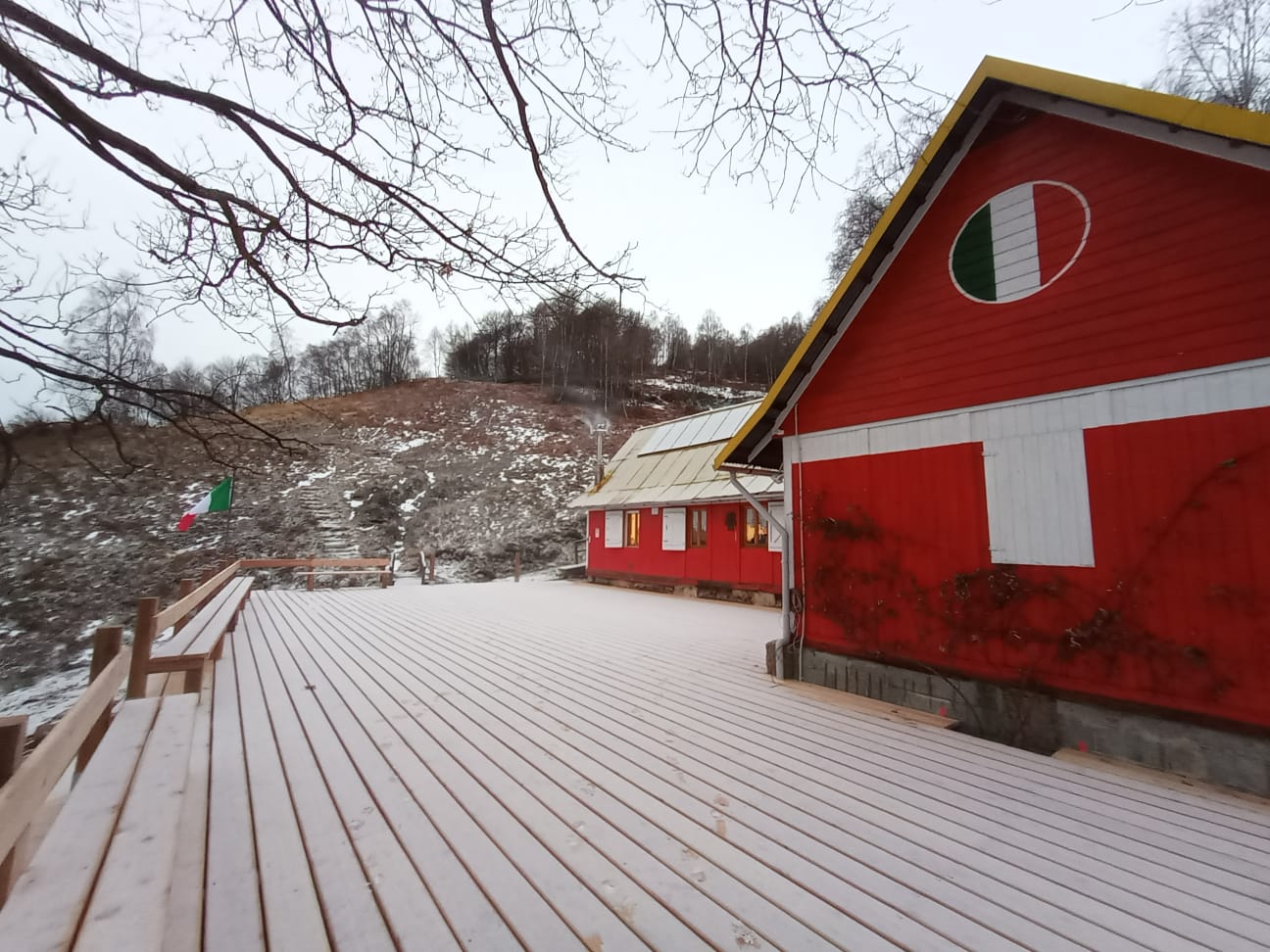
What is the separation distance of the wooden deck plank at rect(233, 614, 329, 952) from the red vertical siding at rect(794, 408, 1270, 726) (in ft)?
15.3

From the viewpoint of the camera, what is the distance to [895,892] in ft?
7.60

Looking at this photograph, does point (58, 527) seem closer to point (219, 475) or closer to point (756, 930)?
point (219, 475)

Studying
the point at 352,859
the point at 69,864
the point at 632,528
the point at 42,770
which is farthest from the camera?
the point at 632,528

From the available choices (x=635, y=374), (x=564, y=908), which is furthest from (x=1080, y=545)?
(x=635, y=374)

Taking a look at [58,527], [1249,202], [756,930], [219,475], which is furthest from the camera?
[219,475]

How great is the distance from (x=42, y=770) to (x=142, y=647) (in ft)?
9.78

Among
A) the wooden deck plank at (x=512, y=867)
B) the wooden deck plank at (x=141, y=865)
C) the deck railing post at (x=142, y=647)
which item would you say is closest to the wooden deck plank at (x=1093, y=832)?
the wooden deck plank at (x=512, y=867)

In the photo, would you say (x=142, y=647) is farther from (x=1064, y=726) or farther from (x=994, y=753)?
(x=1064, y=726)

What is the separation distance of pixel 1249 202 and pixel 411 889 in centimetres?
608

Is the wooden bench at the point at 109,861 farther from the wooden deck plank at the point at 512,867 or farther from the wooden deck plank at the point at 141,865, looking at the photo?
the wooden deck plank at the point at 512,867

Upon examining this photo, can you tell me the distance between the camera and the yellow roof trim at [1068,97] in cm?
336

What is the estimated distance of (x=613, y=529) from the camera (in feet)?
55.1

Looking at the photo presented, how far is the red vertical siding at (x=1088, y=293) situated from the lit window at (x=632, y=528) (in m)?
10.7

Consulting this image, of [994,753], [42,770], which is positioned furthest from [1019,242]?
[42,770]
